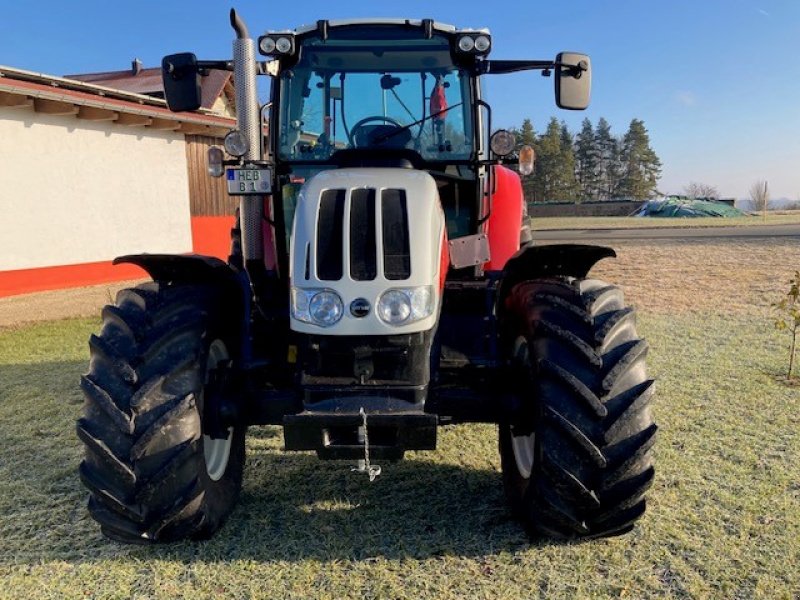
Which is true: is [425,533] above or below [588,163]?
below

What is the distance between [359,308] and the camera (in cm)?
277

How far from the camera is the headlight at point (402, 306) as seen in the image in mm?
2783

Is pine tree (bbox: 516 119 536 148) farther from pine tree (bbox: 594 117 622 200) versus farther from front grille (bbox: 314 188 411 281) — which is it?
front grille (bbox: 314 188 411 281)

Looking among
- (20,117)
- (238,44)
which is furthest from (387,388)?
(20,117)

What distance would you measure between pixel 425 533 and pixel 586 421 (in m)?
1.00

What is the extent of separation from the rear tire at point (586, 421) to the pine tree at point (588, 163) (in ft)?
240

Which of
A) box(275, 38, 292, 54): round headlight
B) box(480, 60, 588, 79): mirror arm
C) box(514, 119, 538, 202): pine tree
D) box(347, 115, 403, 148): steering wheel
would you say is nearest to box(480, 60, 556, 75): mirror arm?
box(480, 60, 588, 79): mirror arm

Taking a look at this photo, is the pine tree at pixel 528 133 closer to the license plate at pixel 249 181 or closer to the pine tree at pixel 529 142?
the pine tree at pixel 529 142

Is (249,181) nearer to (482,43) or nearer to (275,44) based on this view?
(275,44)

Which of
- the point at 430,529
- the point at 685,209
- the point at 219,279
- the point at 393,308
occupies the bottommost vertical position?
the point at 430,529

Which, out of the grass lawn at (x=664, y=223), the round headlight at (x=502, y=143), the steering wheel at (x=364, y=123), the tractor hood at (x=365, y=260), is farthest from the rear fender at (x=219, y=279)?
the grass lawn at (x=664, y=223)

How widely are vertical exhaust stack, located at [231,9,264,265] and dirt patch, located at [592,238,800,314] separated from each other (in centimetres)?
726

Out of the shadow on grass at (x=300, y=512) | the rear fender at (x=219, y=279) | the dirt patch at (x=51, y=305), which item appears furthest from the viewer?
the dirt patch at (x=51, y=305)

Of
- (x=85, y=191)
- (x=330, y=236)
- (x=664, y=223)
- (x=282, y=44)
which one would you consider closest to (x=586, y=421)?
(x=330, y=236)
